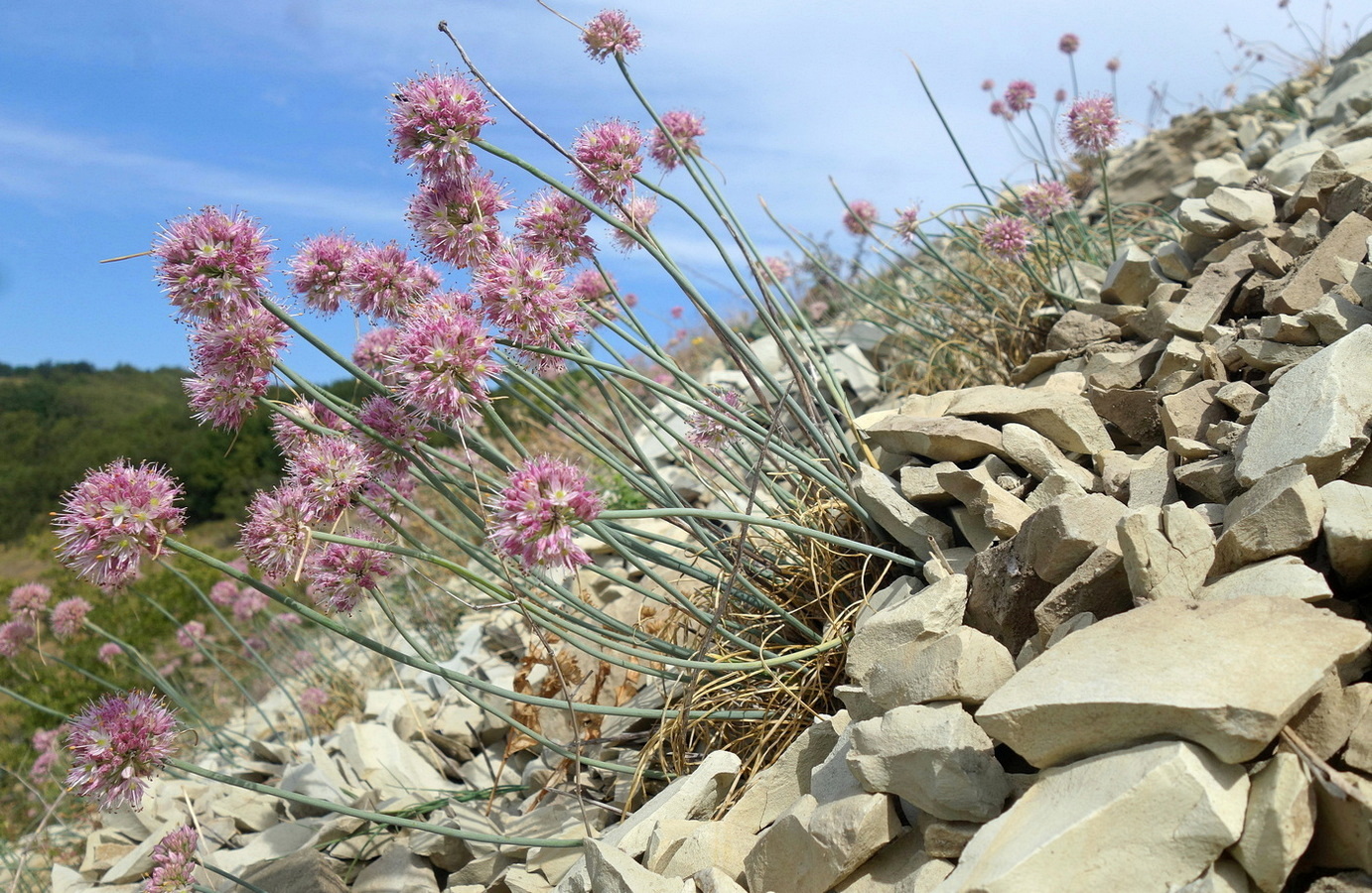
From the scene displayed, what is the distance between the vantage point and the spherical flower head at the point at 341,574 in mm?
2627

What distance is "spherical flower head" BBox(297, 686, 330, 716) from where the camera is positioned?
235 inches

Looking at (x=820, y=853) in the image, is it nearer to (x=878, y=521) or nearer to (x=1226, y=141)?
(x=878, y=521)

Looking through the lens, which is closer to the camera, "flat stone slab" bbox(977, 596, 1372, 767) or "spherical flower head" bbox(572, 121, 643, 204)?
"flat stone slab" bbox(977, 596, 1372, 767)

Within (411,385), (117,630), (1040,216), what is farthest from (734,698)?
(117,630)

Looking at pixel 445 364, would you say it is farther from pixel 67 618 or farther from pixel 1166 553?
pixel 67 618

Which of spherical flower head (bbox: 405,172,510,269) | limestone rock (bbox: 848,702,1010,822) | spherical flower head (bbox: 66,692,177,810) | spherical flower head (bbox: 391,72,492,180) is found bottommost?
limestone rock (bbox: 848,702,1010,822)

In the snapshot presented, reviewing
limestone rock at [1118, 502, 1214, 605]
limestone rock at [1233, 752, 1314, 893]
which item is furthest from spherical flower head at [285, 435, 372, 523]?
limestone rock at [1233, 752, 1314, 893]

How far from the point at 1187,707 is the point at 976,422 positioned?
1586mm

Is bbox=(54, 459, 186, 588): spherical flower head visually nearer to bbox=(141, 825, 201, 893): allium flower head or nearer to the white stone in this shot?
bbox=(141, 825, 201, 893): allium flower head

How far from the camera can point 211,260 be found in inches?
96.5

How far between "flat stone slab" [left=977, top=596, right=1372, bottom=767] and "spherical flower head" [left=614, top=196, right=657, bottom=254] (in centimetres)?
191

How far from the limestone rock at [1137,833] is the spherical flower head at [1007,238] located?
3.18 m

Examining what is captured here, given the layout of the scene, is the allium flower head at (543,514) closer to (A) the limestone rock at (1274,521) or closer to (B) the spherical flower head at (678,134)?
(A) the limestone rock at (1274,521)

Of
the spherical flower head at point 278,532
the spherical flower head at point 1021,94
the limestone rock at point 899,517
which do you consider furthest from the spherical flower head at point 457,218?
the spherical flower head at point 1021,94
